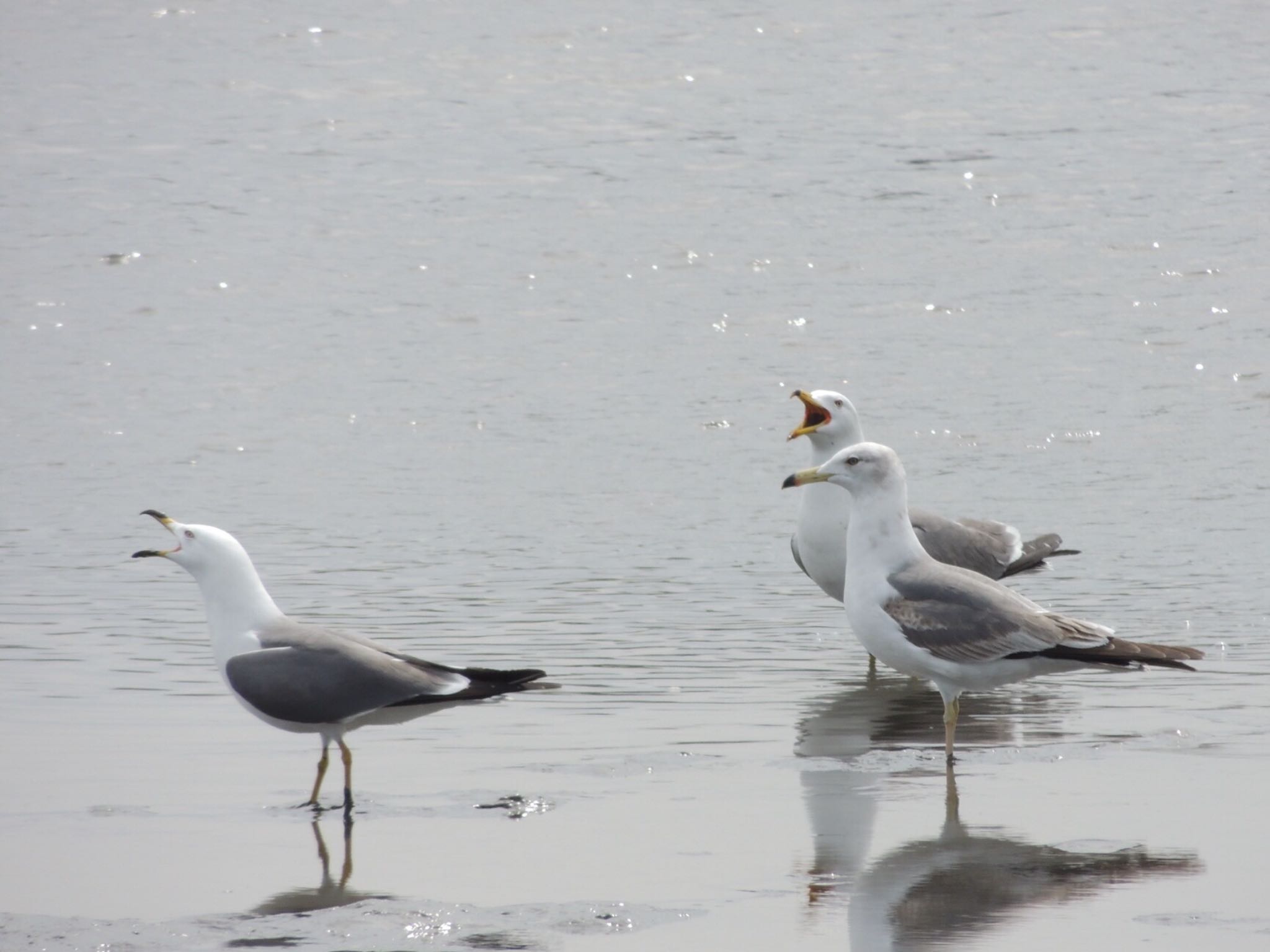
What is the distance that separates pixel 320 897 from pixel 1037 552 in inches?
227

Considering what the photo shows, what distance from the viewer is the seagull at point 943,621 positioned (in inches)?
293

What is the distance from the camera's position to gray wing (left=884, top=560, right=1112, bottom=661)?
24.4 ft

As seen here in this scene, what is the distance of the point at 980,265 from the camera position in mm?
19078

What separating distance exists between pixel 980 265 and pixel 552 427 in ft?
19.2

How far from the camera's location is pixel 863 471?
791 cm

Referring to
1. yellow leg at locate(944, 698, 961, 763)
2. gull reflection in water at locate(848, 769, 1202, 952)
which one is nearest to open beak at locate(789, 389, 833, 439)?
yellow leg at locate(944, 698, 961, 763)

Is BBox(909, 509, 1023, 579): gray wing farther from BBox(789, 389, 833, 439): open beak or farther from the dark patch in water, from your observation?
the dark patch in water

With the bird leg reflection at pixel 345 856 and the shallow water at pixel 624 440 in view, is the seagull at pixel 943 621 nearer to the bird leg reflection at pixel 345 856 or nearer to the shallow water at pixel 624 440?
the shallow water at pixel 624 440

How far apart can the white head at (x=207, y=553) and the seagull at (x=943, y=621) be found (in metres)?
2.28

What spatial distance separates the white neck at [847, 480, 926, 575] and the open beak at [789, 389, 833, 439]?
6.92ft

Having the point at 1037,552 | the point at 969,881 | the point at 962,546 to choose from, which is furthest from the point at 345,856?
the point at 1037,552

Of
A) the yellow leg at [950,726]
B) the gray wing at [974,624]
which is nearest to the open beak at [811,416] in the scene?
the gray wing at [974,624]

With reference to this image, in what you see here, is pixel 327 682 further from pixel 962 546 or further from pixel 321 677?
pixel 962 546

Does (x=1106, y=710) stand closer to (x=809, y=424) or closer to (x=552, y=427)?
(x=809, y=424)
